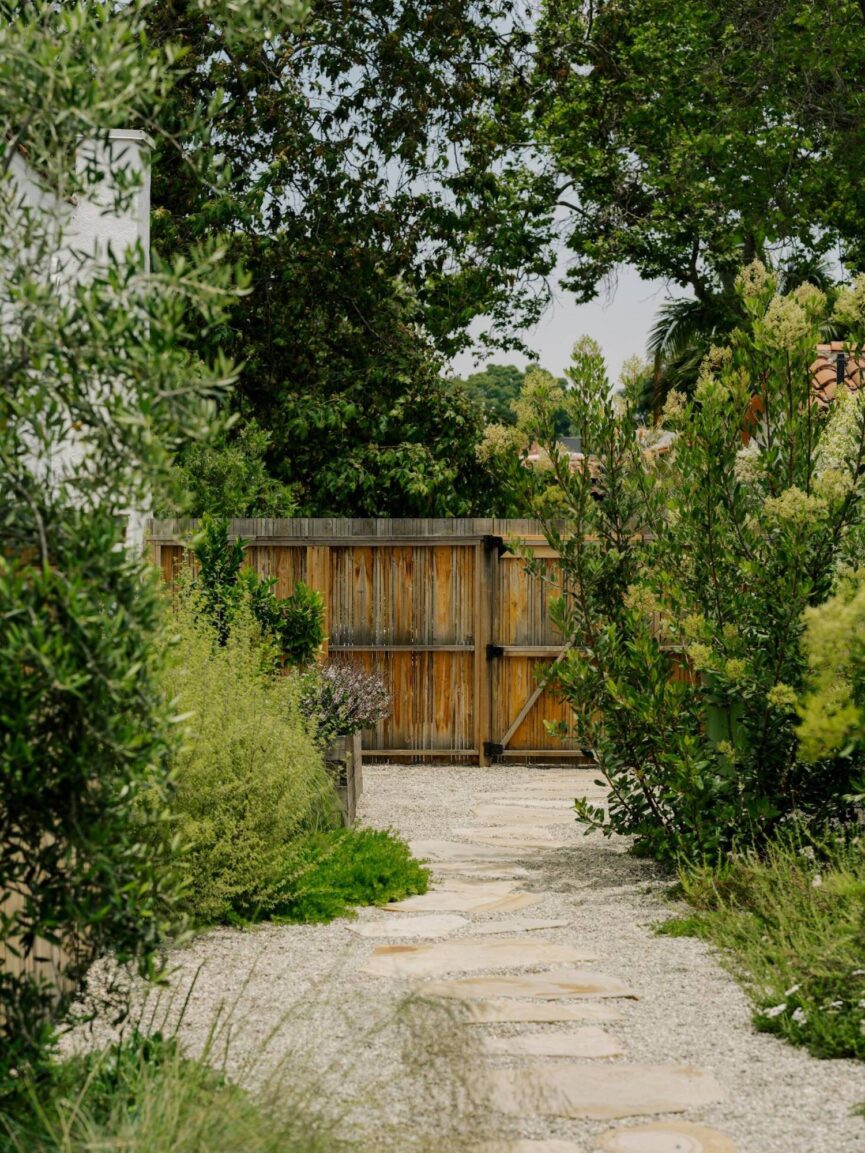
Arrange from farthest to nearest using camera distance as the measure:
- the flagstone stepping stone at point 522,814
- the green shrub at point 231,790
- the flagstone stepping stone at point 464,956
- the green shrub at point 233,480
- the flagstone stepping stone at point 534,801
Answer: the green shrub at point 233,480 < the flagstone stepping stone at point 534,801 < the flagstone stepping stone at point 522,814 < the green shrub at point 231,790 < the flagstone stepping stone at point 464,956

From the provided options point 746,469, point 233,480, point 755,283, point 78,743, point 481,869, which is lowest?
point 481,869

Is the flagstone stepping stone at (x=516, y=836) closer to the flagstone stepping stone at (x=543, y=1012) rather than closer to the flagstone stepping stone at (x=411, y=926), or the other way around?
the flagstone stepping stone at (x=411, y=926)

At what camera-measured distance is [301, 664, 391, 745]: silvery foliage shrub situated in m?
8.67

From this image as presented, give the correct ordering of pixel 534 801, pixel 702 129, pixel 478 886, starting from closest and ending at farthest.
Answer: pixel 478 886
pixel 534 801
pixel 702 129

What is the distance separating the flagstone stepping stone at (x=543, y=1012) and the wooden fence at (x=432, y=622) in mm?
7438

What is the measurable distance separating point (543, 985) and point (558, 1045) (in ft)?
2.33

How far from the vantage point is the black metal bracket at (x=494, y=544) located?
12328 millimetres

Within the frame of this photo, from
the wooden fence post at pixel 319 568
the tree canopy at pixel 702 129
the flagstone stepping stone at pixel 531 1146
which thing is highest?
the tree canopy at pixel 702 129

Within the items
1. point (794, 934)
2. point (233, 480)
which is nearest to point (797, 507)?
point (794, 934)

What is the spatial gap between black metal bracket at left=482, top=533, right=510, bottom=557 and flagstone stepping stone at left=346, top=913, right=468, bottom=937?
6.18m

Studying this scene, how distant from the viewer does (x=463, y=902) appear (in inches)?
265

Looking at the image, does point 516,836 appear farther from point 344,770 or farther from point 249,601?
point 249,601

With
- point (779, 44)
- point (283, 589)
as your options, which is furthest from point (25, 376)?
point (779, 44)

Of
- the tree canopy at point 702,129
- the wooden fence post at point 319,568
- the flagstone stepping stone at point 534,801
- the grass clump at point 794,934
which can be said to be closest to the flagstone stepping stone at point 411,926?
the grass clump at point 794,934
